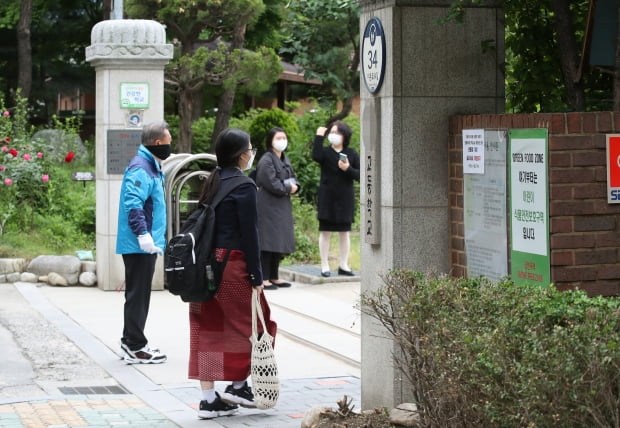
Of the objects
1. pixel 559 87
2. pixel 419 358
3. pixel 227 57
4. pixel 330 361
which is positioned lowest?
pixel 330 361

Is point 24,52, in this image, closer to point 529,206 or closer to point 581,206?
point 529,206

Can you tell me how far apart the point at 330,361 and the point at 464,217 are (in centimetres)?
279

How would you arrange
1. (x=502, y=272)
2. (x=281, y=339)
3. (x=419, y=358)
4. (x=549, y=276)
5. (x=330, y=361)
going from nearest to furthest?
(x=419, y=358), (x=549, y=276), (x=502, y=272), (x=330, y=361), (x=281, y=339)

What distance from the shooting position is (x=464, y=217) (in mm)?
6594

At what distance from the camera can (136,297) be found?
8.93 meters

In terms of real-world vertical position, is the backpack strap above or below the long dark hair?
below

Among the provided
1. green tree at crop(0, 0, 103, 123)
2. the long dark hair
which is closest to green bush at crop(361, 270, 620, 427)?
the long dark hair

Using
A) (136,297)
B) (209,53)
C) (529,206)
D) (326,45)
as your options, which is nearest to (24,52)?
(209,53)

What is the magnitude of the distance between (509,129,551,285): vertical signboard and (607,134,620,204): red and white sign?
1.06 feet

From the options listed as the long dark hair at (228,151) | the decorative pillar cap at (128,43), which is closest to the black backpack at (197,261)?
the long dark hair at (228,151)

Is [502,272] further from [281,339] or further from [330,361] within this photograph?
[281,339]

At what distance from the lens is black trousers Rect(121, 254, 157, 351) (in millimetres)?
8867

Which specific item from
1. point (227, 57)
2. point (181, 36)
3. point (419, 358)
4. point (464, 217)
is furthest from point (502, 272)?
point (181, 36)

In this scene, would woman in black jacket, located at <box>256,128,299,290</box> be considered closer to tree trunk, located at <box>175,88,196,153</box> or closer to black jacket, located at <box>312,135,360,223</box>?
black jacket, located at <box>312,135,360,223</box>
